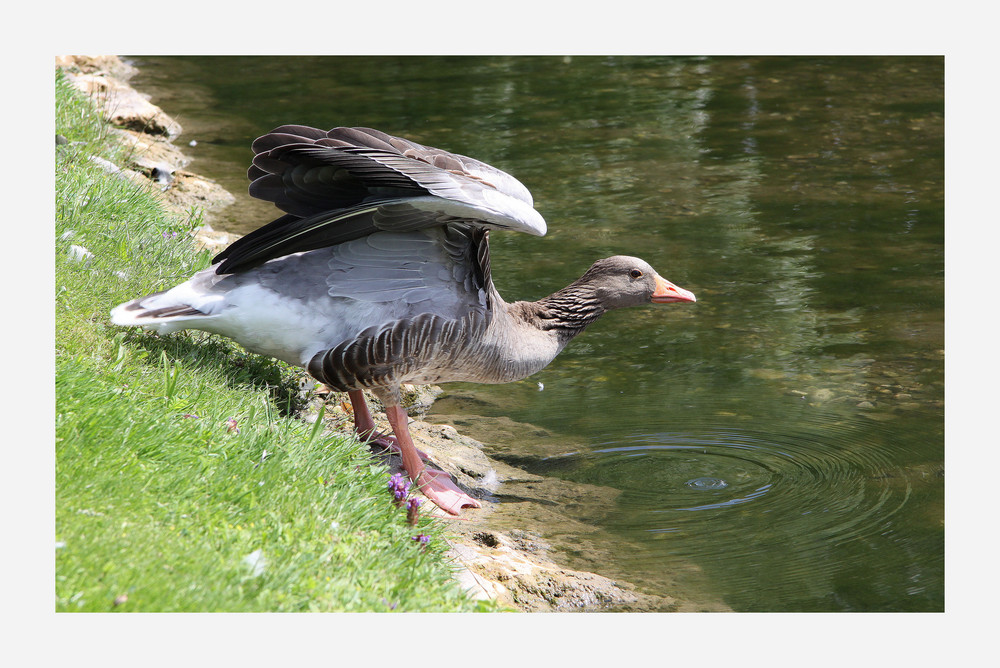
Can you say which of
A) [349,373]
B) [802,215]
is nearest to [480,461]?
[349,373]

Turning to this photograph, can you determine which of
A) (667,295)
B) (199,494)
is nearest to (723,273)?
(667,295)

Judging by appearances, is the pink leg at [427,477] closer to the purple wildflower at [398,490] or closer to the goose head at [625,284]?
the purple wildflower at [398,490]

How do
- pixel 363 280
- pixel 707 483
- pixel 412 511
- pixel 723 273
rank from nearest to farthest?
pixel 412 511 → pixel 363 280 → pixel 707 483 → pixel 723 273

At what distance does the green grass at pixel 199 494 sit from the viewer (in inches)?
147

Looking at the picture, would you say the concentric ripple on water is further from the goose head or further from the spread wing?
the spread wing

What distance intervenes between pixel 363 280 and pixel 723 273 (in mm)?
4869

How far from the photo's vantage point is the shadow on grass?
18.6 feet

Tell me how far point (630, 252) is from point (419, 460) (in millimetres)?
4732

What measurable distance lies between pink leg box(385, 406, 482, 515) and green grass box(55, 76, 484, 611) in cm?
54

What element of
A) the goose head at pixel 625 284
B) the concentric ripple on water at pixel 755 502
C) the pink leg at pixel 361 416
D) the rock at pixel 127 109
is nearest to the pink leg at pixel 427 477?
the pink leg at pixel 361 416

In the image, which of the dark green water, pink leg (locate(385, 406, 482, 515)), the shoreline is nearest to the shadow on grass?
the shoreline

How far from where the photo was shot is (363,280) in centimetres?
572

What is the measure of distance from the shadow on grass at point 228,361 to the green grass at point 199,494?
0.01 m

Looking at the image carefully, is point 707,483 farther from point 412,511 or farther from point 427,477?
point 412,511
